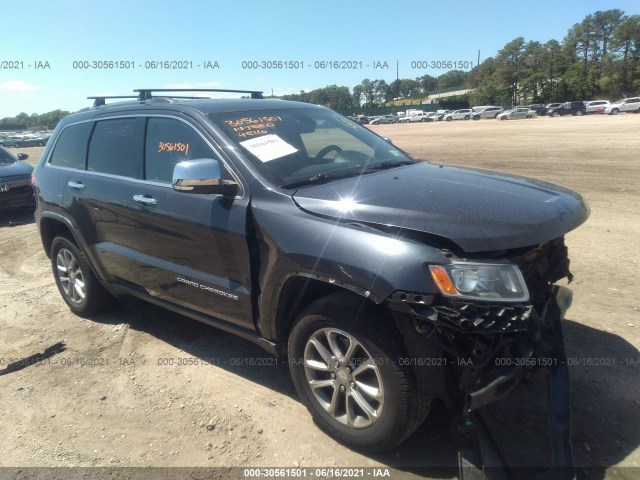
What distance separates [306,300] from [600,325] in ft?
8.35

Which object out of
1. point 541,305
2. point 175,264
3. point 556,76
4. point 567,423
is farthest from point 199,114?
point 556,76

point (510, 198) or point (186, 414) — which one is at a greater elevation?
point (510, 198)

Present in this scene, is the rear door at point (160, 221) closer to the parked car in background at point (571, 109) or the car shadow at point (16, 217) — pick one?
the car shadow at point (16, 217)

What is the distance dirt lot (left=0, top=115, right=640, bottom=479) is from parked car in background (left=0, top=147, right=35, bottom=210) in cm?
519

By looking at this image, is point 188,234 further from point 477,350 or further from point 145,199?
point 477,350

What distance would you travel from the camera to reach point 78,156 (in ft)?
15.4

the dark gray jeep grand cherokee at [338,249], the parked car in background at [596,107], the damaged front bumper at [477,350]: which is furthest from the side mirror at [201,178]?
the parked car in background at [596,107]

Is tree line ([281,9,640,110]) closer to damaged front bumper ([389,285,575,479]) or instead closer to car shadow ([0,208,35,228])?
car shadow ([0,208,35,228])

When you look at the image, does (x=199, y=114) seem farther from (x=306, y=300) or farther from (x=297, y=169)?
(x=306, y=300)

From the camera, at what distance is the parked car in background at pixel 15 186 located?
9.89 m

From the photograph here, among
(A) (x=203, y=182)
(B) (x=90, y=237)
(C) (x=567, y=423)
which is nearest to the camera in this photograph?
(C) (x=567, y=423)

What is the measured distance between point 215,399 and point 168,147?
1.82 meters

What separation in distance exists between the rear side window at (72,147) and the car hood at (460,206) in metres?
2.61

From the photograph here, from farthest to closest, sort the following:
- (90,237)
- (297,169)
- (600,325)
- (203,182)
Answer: (90,237) < (600,325) < (297,169) < (203,182)
